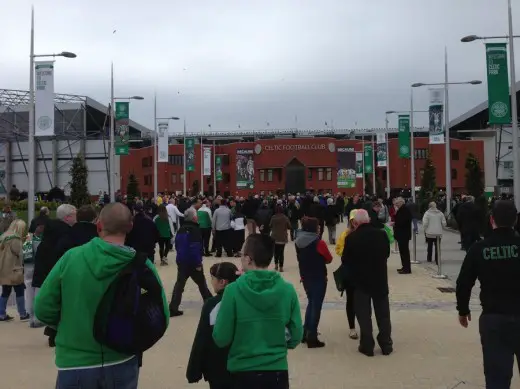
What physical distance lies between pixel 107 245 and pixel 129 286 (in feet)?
0.89

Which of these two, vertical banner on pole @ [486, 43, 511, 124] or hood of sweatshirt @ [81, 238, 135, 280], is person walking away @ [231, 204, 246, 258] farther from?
hood of sweatshirt @ [81, 238, 135, 280]

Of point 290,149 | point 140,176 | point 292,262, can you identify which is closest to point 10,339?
point 292,262

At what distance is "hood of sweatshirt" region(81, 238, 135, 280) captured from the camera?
10.3ft

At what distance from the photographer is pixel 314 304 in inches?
297

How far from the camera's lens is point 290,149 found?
252ft

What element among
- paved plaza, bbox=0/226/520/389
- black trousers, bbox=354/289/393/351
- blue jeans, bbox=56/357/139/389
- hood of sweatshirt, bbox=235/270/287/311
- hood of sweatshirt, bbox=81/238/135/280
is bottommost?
paved plaza, bbox=0/226/520/389

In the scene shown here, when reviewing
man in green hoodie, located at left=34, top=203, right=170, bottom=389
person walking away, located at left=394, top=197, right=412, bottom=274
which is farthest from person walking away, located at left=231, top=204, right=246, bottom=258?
man in green hoodie, located at left=34, top=203, right=170, bottom=389

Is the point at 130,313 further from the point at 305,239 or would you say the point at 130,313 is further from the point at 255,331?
the point at 305,239

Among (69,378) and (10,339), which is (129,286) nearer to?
(69,378)

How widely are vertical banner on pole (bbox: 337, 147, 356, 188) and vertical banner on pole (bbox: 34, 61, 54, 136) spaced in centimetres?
5660

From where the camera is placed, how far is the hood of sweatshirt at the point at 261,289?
11.5 ft

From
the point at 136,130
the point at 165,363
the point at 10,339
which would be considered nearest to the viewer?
the point at 165,363

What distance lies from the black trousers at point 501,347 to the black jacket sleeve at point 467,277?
11.2 inches

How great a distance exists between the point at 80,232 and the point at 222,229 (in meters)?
11.4
